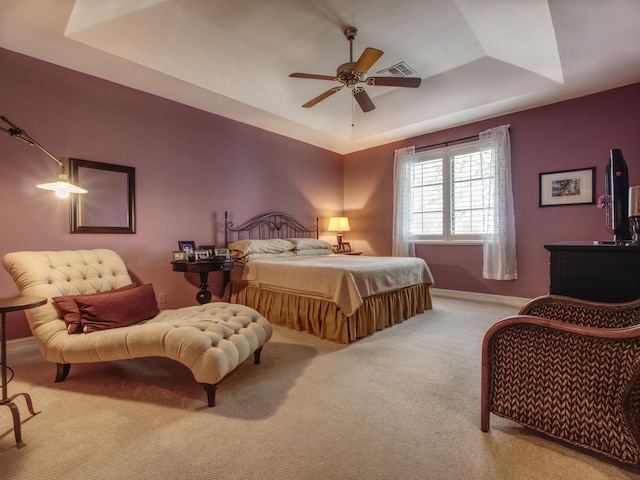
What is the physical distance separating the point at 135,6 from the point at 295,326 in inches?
136

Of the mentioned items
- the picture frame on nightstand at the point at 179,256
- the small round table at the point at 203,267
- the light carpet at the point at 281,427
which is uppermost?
the picture frame on nightstand at the point at 179,256

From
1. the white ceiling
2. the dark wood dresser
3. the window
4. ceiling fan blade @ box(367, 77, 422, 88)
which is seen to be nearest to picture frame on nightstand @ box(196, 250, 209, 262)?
the white ceiling

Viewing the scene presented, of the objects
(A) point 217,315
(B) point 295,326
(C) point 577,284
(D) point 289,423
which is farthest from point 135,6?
(C) point 577,284

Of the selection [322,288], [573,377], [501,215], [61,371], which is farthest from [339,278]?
[501,215]

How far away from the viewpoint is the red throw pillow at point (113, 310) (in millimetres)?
2162

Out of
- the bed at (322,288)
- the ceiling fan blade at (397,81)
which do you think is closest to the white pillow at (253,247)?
the bed at (322,288)

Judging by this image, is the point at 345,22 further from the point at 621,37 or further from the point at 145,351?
the point at 145,351

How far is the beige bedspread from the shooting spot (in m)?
2.83

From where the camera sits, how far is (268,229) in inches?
195

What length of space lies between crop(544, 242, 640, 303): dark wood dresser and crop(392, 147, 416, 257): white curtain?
3.36 m

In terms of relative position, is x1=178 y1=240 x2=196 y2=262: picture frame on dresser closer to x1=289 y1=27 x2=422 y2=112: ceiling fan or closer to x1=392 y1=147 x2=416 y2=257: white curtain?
x1=289 y1=27 x2=422 y2=112: ceiling fan

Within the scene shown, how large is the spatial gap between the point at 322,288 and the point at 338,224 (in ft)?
9.54

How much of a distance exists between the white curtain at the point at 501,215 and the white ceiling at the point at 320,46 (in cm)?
49

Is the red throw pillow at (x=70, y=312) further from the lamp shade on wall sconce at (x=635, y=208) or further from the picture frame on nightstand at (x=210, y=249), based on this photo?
the lamp shade on wall sconce at (x=635, y=208)
